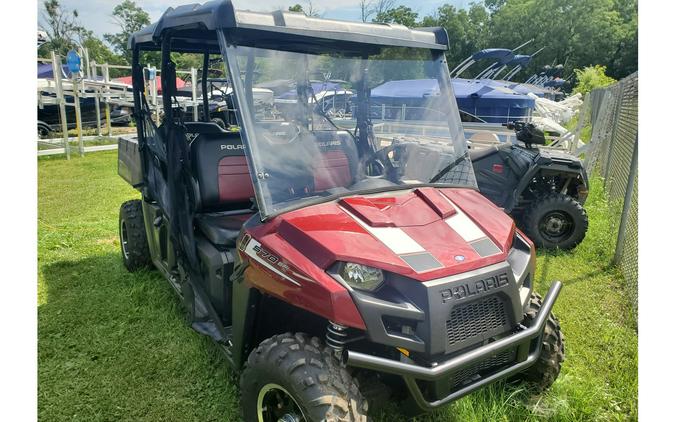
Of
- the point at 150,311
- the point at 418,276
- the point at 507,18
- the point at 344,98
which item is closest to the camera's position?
the point at 418,276

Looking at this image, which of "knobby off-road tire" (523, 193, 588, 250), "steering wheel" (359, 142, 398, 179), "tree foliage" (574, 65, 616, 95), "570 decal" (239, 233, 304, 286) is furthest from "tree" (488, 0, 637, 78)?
"570 decal" (239, 233, 304, 286)

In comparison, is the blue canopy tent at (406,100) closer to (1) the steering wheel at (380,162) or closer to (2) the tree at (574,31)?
(1) the steering wheel at (380,162)

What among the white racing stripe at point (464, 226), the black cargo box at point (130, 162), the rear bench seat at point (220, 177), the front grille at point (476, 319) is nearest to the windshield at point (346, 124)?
the white racing stripe at point (464, 226)

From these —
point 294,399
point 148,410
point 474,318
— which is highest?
point 474,318

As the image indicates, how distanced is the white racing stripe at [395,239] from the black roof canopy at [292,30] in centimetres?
102

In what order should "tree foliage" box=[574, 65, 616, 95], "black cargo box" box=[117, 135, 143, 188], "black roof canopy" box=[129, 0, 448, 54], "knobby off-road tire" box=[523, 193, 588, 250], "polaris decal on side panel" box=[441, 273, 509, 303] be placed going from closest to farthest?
"polaris decal on side panel" box=[441, 273, 509, 303] → "black roof canopy" box=[129, 0, 448, 54] → "black cargo box" box=[117, 135, 143, 188] → "knobby off-road tire" box=[523, 193, 588, 250] → "tree foliage" box=[574, 65, 616, 95]

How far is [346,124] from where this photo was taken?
A: 9.71 ft

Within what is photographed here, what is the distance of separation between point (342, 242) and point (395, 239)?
0.25 metres

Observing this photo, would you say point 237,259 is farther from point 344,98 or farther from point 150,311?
point 150,311

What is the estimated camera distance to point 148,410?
9.09ft

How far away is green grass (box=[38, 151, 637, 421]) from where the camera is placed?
271cm

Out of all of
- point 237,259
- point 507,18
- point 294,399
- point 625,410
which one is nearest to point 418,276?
point 294,399

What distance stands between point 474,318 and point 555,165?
3.91 metres

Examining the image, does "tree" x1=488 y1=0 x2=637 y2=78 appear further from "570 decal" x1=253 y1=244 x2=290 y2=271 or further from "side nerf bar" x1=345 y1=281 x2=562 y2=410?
"570 decal" x1=253 y1=244 x2=290 y2=271
